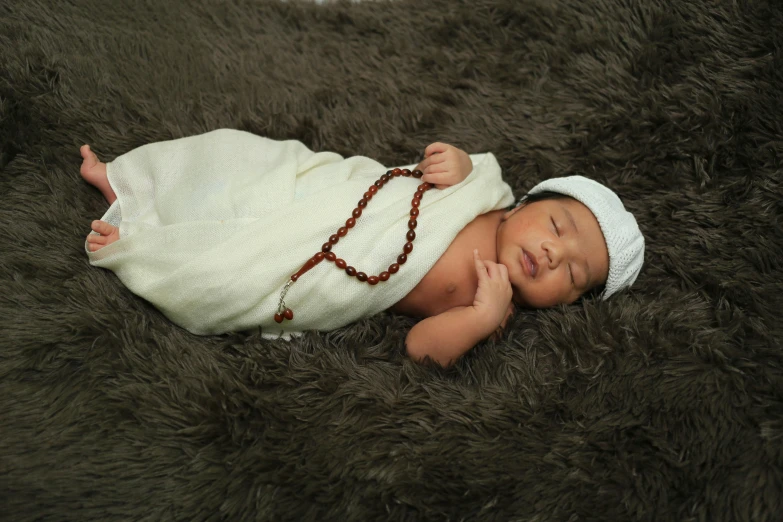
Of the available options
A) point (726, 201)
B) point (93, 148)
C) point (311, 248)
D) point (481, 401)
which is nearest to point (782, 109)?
point (726, 201)

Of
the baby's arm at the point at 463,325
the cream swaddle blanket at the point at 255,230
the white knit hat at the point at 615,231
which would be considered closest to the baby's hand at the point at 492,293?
the baby's arm at the point at 463,325

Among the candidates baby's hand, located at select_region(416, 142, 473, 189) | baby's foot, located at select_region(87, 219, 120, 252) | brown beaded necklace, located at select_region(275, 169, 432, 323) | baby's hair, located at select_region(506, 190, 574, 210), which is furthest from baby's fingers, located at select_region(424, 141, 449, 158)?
baby's foot, located at select_region(87, 219, 120, 252)

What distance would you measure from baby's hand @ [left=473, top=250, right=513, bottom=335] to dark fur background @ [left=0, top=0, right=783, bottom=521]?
8 cm

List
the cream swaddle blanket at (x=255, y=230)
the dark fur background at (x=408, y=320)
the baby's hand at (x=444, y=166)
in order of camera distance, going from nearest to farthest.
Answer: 1. the dark fur background at (x=408, y=320)
2. the cream swaddle blanket at (x=255, y=230)
3. the baby's hand at (x=444, y=166)

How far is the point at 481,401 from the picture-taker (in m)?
1.05

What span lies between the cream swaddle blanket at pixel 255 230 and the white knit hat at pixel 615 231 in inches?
8.5

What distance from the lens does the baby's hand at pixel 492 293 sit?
3.84 feet

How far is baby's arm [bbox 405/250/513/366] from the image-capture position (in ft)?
3.80

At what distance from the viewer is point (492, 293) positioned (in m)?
1.18

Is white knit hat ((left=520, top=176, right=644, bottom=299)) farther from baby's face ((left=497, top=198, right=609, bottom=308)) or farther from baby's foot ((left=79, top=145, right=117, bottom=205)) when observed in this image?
baby's foot ((left=79, top=145, right=117, bottom=205))

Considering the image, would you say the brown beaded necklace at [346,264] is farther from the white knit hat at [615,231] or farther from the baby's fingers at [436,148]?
the white knit hat at [615,231]

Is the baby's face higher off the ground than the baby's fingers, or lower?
lower

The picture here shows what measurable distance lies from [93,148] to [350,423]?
93cm

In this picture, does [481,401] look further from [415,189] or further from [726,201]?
[726,201]
